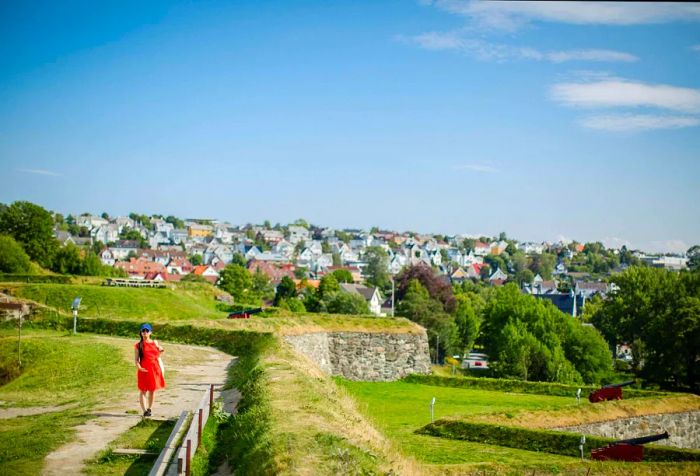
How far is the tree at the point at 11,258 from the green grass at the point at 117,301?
12653 millimetres

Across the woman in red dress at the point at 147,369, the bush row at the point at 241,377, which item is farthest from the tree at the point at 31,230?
the woman in red dress at the point at 147,369

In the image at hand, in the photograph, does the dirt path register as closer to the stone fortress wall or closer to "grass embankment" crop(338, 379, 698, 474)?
A: "grass embankment" crop(338, 379, 698, 474)

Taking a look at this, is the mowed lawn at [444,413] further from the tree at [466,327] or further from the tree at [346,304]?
the tree at [466,327]

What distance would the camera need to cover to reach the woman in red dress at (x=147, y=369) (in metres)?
11.6

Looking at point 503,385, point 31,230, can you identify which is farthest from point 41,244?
point 503,385

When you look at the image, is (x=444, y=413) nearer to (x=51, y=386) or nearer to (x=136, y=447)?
(x=51, y=386)

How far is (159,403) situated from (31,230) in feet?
161

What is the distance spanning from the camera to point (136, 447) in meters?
9.91

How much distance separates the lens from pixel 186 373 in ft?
58.0

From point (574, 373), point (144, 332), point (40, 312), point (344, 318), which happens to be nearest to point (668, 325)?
point (574, 373)

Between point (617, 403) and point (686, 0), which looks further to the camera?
point (617, 403)

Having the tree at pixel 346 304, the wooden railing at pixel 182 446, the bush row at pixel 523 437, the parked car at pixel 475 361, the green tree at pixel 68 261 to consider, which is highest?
the green tree at pixel 68 261

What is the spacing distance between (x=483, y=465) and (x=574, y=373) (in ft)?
130

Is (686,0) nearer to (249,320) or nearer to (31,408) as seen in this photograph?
(31,408)
